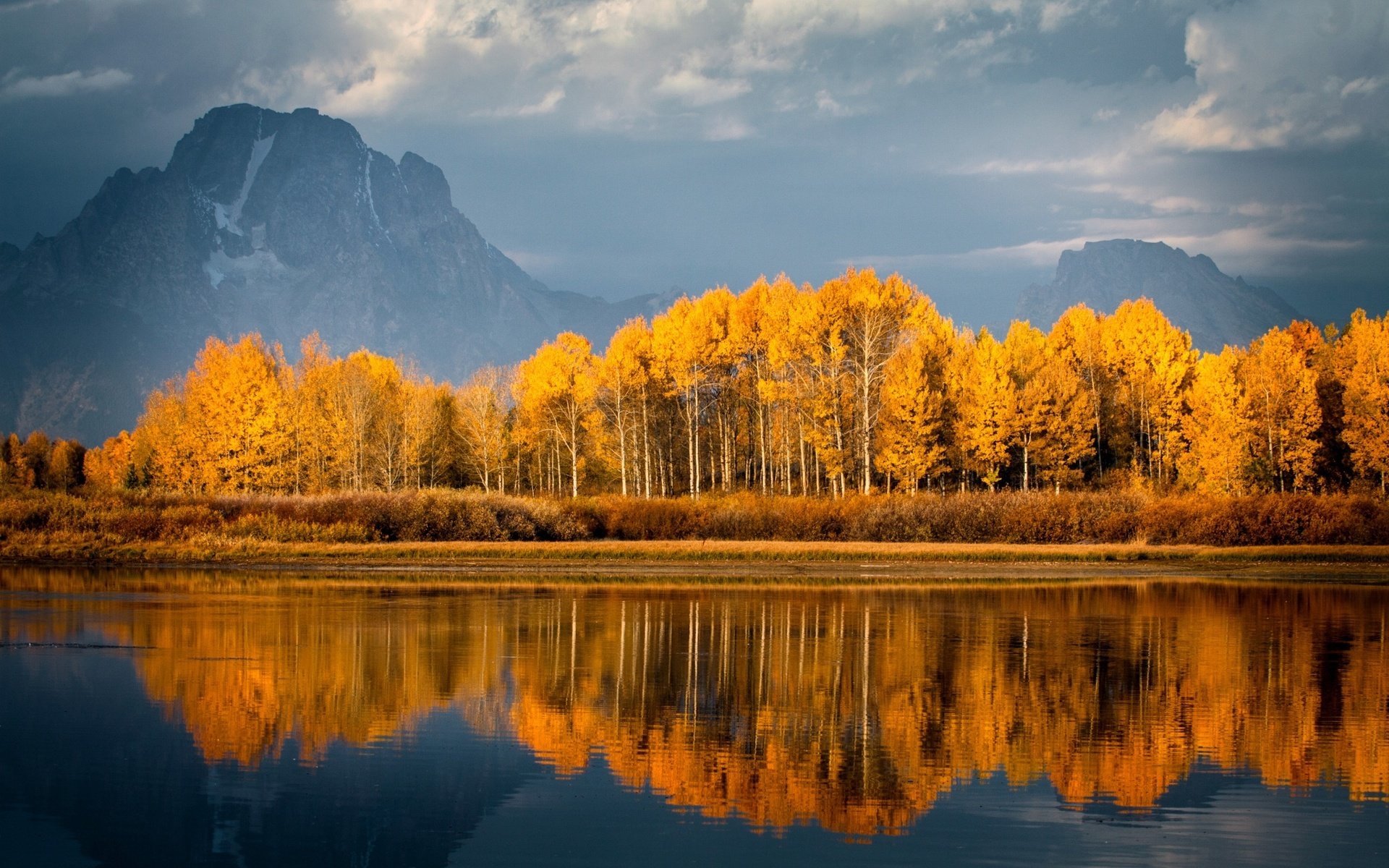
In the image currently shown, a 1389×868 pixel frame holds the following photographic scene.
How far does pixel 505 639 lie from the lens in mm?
23297

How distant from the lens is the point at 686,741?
47.4 ft

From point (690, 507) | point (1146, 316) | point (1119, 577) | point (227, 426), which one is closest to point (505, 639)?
point (1119, 577)

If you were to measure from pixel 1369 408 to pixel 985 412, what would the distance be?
67.0ft

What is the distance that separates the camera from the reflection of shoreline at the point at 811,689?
13.3 meters

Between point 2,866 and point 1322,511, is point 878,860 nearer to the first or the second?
point 2,866

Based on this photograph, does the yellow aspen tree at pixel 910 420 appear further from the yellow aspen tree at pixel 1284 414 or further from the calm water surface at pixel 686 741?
the calm water surface at pixel 686 741

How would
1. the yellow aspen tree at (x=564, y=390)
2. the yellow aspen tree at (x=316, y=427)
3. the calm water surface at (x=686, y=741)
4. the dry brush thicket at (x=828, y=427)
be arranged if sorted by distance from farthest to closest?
1. the yellow aspen tree at (x=316, y=427)
2. the yellow aspen tree at (x=564, y=390)
3. the dry brush thicket at (x=828, y=427)
4. the calm water surface at (x=686, y=741)

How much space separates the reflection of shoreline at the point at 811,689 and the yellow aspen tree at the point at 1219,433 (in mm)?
38187

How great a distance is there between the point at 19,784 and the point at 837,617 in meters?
18.1

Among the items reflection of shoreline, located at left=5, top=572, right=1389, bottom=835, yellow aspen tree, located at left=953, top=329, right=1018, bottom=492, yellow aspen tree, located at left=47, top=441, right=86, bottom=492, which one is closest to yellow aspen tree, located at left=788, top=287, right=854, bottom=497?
yellow aspen tree, located at left=953, top=329, right=1018, bottom=492

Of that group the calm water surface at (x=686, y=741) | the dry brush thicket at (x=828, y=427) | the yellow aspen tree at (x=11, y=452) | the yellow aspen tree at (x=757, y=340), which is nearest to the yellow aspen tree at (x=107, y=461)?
the yellow aspen tree at (x=11, y=452)

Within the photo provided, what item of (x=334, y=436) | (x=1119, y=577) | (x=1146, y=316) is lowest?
(x=1119, y=577)

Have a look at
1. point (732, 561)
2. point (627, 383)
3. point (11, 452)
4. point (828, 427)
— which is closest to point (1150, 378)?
point (828, 427)

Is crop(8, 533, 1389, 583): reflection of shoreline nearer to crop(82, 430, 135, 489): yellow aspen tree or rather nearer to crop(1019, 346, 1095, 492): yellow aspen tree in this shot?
crop(1019, 346, 1095, 492): yellow aspen tree
